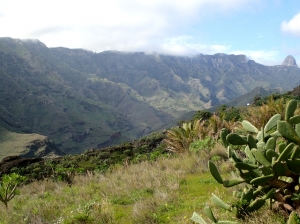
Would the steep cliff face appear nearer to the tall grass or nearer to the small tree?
the tall grass

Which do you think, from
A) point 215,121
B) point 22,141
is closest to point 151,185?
point 215,121

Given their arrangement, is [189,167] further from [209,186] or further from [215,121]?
[215,121]

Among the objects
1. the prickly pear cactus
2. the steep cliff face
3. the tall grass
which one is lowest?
the steep cliff face

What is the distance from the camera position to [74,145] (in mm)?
171125

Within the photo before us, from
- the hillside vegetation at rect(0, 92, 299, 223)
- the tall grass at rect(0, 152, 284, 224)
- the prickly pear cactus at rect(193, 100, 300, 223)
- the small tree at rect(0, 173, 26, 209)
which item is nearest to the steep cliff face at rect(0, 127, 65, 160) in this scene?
the hillside vegetation at rect(0, 92, 299, 223)

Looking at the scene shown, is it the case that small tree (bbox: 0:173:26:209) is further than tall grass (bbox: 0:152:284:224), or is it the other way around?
small tree (bbox: 0:173:26:209)

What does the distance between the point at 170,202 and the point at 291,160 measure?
9.78 feet

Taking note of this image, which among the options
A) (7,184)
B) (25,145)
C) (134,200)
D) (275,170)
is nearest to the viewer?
(275,170)

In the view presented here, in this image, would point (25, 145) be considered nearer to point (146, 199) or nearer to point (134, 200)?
point (134, 200)

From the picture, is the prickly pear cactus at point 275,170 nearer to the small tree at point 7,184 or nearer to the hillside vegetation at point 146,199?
the hillside vegetation at point 146,199

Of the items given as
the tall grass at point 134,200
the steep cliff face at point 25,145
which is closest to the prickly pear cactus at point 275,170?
the tall grass at point 134,200

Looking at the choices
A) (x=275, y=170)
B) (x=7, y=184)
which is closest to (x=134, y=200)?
(x=7, y=184)

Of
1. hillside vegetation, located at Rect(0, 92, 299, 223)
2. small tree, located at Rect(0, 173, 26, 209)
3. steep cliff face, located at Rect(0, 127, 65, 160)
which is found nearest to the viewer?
hillside vegetation, located at Rect(0, 92, 299, 223)

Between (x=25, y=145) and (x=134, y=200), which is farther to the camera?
(x=25, y=145)
